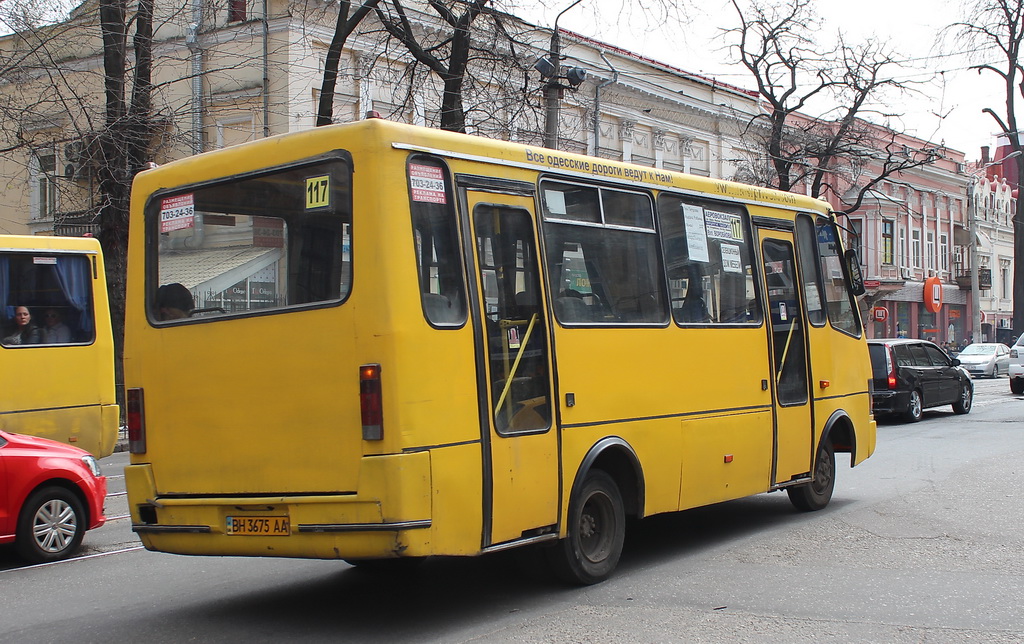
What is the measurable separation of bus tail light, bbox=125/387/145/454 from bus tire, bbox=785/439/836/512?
5.89 m

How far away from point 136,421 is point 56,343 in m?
6.73

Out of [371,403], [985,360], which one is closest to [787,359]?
[371,403]

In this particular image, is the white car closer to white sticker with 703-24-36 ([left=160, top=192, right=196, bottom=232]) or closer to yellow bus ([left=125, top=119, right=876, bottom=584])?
yellow bus ([left=125, top=119, right=876, bottom=584])

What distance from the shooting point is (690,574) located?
7766 mm

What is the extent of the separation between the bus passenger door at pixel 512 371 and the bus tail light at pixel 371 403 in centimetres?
74

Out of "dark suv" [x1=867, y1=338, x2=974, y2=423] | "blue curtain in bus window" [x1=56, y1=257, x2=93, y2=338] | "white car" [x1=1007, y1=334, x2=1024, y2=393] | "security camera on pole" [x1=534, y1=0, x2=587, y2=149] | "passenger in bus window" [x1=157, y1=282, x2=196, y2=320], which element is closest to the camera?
"passenger in bus window" [x1=157, y1=282, x2=196, y2=320]

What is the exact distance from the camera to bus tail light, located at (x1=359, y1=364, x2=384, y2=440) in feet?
19.5

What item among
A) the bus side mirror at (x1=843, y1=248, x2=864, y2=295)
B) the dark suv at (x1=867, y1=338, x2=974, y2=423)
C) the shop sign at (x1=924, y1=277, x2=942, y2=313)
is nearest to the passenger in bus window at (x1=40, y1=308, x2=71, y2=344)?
the bus side mirror at (x1=843, y1=248, x2=864, y2=295)

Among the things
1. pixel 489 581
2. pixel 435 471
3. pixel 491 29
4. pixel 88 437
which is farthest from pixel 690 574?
pixel 491 29

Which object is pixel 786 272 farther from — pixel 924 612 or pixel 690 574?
pixel 924 612

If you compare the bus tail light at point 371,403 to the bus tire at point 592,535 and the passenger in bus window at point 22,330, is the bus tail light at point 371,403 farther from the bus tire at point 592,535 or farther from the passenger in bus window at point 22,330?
the passenger in bus window at point 22,330

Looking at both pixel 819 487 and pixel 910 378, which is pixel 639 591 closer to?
pixel 819 487

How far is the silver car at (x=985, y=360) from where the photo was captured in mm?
43844

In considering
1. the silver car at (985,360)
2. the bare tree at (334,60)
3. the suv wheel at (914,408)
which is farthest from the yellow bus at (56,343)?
the silver car at (985,360)
